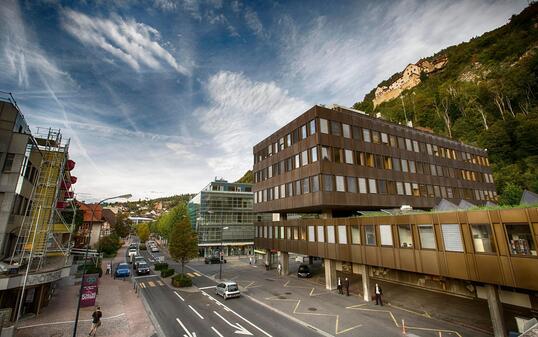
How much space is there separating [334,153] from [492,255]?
59.3ft

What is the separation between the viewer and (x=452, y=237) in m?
17.8

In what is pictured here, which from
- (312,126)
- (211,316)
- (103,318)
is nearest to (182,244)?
(103,318)

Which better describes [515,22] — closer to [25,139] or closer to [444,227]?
[444,227]

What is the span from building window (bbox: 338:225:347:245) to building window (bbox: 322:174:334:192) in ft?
14.4

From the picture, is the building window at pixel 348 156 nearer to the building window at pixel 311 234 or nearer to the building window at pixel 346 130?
the building window at pixel 346 130

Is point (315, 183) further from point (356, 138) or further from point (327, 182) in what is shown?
point (356, 138)

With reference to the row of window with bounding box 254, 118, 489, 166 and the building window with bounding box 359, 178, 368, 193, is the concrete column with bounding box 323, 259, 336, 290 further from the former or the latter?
the row of window with bounding box 254, 118, 489, 166

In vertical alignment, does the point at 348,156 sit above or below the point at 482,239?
above

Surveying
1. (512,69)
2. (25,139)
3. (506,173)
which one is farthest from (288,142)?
(512,69)

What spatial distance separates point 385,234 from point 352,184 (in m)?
9.52

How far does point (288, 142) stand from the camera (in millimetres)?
36625

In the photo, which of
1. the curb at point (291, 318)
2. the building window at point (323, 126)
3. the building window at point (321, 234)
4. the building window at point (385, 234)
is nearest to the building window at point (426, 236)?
the building window at point (385, 234)

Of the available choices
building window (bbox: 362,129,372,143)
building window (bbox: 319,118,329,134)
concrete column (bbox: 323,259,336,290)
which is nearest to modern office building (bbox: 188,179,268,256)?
concrete column (bbox: 323,259,336,290)

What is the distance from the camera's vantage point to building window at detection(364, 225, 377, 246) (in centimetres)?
2389
